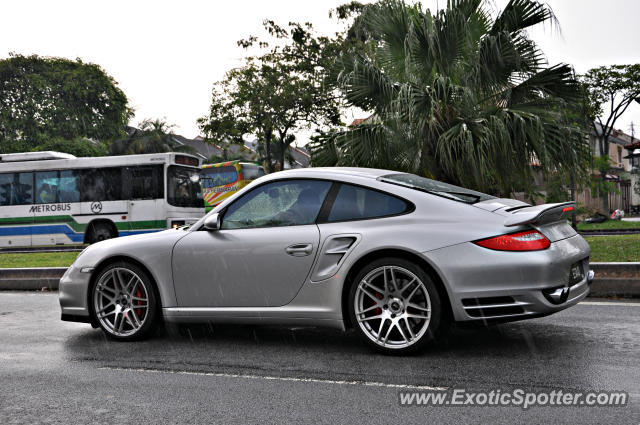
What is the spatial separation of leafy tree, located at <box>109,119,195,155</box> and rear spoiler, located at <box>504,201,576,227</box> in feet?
169

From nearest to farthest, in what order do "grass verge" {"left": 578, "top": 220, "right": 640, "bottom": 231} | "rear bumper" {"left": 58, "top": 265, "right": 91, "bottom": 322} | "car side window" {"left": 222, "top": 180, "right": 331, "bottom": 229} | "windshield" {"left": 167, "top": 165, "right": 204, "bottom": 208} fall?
"car side window" {"left": 222, "top": 180, "right": 331, "bottom": 229}, "rear bumper" {"left": 58, "top": 265, "right": 91, "bottom": 322}, "windshield" {"left": 167, "top": 165, "right": 204, "bottom": 208}, "grass verge" {"left": 578, "top": 220, "right": 640, "bottom": 231}

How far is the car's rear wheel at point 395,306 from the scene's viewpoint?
446 cm

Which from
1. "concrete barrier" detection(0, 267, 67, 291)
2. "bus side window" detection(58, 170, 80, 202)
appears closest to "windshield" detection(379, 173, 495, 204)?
"concrete barrier" detection(0, 267, 67, 291)

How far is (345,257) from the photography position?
15.5 feet

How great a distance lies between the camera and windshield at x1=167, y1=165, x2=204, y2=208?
66.5 feet

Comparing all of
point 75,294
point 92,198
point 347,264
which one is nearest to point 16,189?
point 92,198

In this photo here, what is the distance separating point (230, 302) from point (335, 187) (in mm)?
1238

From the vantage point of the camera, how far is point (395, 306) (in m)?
4.55

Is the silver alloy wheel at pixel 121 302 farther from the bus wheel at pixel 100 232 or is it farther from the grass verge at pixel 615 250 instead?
the bus wheel at pixel 100 232

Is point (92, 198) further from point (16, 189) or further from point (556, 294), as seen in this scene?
point (556, 294)

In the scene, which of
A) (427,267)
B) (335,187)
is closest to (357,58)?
(335,187)

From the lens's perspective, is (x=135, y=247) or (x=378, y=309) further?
(x=135, y=247)

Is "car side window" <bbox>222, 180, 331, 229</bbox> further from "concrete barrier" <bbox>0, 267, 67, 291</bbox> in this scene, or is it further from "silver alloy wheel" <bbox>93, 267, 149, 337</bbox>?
"concrete barrier" <bbox>0, 267, 67, 291</bbox>

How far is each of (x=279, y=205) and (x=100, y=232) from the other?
54.2 ft
